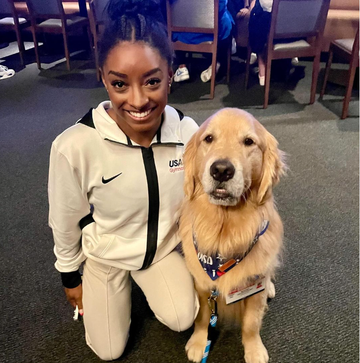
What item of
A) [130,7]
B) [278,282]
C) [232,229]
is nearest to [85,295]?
[232,229]

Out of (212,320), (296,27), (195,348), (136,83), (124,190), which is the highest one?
(136,83)

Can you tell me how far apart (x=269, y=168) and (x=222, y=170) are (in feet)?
0.79

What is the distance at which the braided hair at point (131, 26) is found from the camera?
1117mm

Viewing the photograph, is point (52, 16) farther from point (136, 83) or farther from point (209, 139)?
point (209, 139)

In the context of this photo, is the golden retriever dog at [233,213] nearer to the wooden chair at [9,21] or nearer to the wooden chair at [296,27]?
the wooden chair at [296,27]

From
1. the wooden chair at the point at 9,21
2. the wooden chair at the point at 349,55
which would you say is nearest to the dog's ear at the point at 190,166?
the wooden chair at the point at 349,55

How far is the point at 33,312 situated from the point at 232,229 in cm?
107

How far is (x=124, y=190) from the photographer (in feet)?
4.31

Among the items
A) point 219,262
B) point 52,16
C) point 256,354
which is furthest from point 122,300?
point 52,16

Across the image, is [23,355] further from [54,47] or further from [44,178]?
[54,47]

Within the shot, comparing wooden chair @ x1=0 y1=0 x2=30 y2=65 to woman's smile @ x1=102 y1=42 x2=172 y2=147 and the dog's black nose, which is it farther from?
the dog's black nose

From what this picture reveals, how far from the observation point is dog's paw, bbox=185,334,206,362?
1.47m

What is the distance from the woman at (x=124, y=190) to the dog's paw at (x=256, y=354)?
0.28 meters

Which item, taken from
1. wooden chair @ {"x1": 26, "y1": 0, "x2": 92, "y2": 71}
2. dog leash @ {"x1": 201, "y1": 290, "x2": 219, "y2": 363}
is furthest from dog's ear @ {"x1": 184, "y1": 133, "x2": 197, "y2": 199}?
wooden chair @ {"x1": 26, "y1": 0, "x2": 92, "y2": 71}
